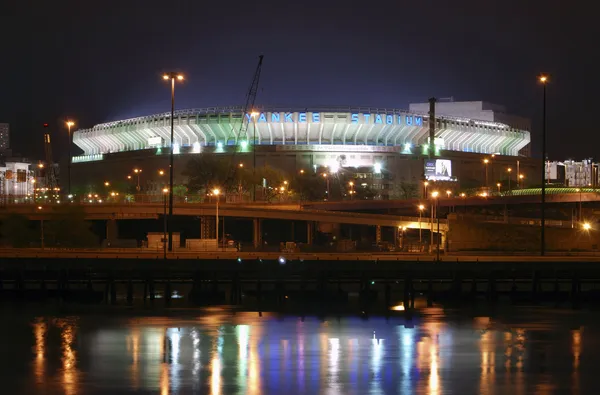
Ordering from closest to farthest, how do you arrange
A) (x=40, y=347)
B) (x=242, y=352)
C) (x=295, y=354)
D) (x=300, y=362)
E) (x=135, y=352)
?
(x=300, y=362) → (x=295, y=354) → (x=242, y=352) → (x=135, y=352) → (x=40, y=347)

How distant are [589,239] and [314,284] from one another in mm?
44115

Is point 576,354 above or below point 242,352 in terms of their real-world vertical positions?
below

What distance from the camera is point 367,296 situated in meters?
53.6

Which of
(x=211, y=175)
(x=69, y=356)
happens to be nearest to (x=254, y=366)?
(x=69, y=356)

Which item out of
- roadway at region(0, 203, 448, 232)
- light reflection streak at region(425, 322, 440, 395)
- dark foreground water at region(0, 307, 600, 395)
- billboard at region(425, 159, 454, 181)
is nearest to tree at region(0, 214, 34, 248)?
roadway at region(0, 203, 448, 232)

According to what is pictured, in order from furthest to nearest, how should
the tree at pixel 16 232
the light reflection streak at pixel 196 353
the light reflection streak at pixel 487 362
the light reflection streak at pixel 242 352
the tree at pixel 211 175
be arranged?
the tree at pixel 211 175 < the tree at pixel 16 232 < the light reflection streak at pixel 196 353 < the light reflection streak at pixel 242 352 < the light reflection streak at pixel 487 362

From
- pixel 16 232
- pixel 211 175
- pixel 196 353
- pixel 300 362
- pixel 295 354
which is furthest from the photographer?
pixel 211 175

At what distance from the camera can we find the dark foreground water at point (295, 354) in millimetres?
29172

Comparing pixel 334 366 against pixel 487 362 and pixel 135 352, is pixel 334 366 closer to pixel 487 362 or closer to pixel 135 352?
pixel 487 362

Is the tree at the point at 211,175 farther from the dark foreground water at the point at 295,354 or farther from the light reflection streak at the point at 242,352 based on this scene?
the light reflection streak at the point at 242,352

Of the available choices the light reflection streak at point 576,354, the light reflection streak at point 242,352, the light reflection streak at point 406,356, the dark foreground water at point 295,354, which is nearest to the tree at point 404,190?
the dark foreground water at point 295,354

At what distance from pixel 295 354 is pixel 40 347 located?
9.80 m

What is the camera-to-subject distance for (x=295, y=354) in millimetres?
34406

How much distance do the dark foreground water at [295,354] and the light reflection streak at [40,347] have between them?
37 mm
